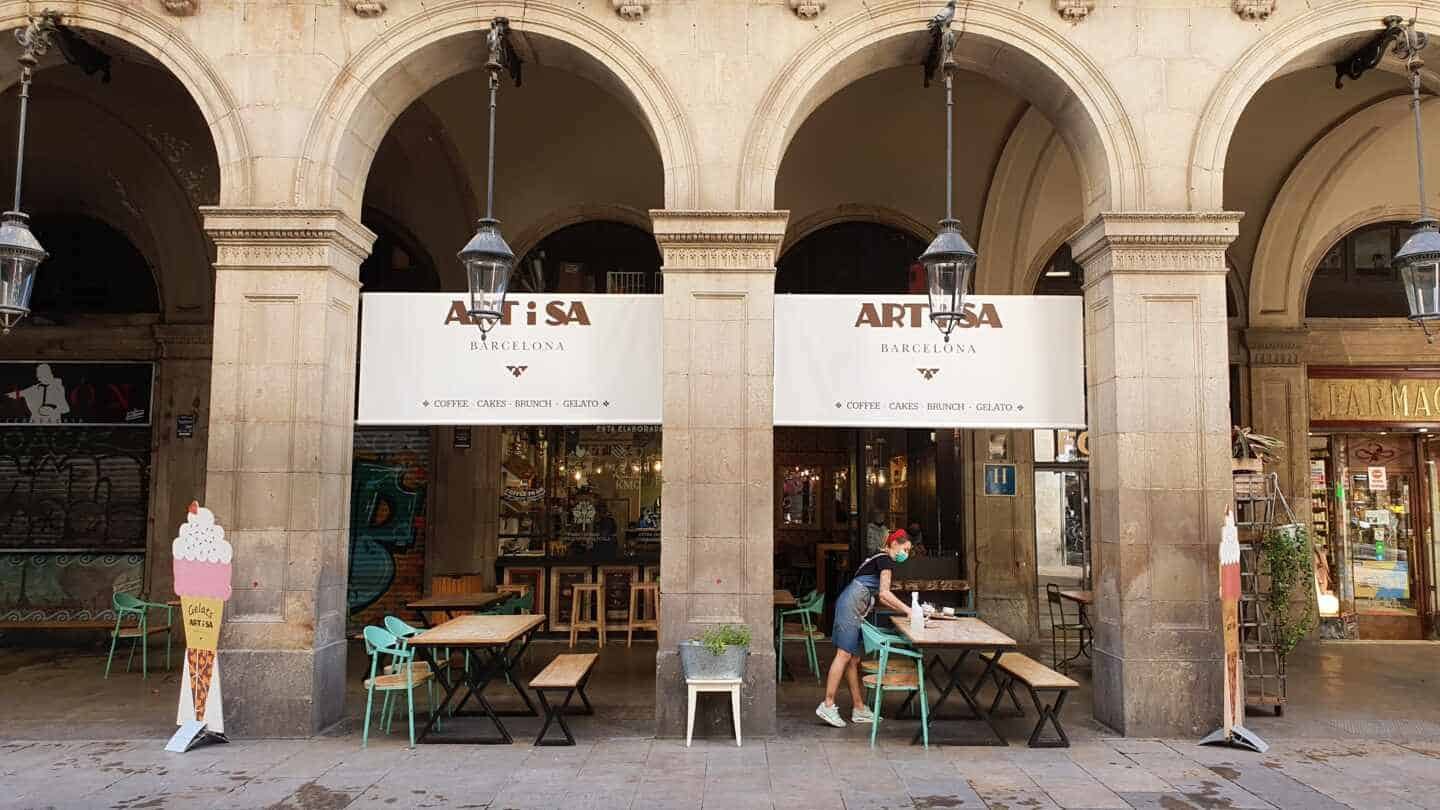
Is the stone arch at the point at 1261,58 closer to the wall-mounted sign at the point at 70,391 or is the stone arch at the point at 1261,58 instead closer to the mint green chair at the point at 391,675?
the mint green chair at the point at 391,675

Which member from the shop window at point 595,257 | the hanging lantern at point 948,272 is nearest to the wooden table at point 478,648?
the hanging lantern at point 948,272

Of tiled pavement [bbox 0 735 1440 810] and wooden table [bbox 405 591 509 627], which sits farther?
wooden table [bbox 405 591 509 627]

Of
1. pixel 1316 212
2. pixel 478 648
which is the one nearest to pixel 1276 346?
pixel 1316 212

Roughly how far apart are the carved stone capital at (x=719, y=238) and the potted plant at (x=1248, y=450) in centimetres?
454

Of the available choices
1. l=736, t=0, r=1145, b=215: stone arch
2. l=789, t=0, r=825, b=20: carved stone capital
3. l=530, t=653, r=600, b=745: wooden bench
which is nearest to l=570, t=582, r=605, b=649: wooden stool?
l=530, t=653, r=600, b=745: wooden bench

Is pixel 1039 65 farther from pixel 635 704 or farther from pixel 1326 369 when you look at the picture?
pixel 1326 369

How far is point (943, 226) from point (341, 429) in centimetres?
541

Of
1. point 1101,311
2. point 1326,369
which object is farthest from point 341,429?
point 1326,369

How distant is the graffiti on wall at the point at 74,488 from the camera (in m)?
12.1

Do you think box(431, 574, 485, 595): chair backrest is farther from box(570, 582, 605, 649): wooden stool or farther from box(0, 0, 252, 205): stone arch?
box(0, 0, 252, 205): stone arch

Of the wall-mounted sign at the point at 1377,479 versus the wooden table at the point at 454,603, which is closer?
the wooden table at the point at 454,603

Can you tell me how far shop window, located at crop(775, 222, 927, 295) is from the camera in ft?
40.8

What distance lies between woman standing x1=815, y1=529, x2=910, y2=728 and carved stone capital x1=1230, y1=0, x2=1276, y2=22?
17.6 ft

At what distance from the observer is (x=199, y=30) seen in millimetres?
7699
